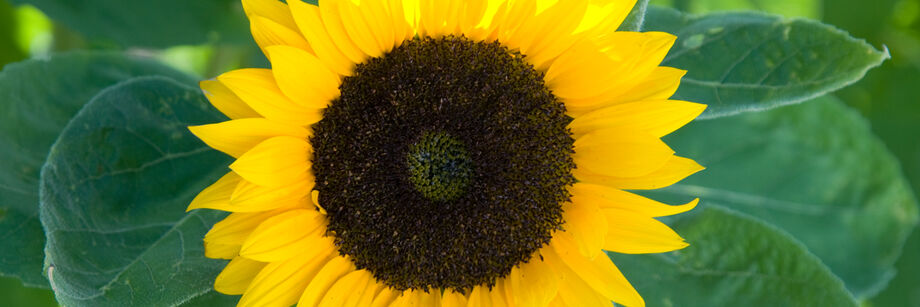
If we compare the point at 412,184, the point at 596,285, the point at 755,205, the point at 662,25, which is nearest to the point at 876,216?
the point at 755,205

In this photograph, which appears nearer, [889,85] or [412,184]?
[412,184]

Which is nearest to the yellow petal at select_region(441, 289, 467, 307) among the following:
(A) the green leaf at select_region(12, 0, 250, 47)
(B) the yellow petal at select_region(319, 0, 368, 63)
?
(B) the yellow petal at select_region(319, 0, 368, 63)

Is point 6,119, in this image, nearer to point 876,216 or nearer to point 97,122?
point 97,122

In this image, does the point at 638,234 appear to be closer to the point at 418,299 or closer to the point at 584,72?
the point at 584,72

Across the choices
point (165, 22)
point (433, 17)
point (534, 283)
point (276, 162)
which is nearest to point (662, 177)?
point (534, 283)

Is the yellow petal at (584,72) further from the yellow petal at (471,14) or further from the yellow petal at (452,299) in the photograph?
the yellow petal at (452,299)

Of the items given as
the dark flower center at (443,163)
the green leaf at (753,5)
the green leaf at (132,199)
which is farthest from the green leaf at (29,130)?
the green leaf at (753,5)
